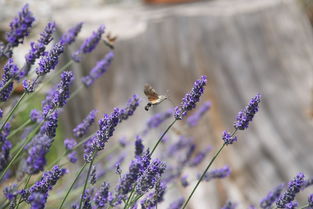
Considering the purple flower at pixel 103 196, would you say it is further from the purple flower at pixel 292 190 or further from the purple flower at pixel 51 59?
the purple flower at pixel 292 190

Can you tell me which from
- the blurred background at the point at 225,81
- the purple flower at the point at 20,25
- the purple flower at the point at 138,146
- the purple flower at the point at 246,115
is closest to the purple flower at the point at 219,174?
the purple flower at the point at 138,146

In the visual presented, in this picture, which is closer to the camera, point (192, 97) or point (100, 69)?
point (192, 97)

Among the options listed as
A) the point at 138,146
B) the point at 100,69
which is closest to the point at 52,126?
the point at 138,146

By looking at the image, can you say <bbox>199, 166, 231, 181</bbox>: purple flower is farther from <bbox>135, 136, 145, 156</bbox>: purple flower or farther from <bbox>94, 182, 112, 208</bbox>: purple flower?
<bbox>94, 182, 112, 208</bbox>: purple flower

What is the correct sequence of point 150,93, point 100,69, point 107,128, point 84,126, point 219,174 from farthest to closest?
point 100,69, point 219,174, point 84,126, point 150,93, point 107,128

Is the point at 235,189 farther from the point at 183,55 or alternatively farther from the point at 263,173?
the point at 183,55

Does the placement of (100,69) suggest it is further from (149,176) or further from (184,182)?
(149,176)

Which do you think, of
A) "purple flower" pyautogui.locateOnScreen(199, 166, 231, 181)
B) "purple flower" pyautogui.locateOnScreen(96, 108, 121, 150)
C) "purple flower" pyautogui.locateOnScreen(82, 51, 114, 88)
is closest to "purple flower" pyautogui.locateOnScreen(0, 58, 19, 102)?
"purple flower" pyautogui.locateOnScreen(96, 108, 121, 150)

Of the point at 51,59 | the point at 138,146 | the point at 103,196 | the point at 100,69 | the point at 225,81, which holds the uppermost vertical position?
the point at 225,81
